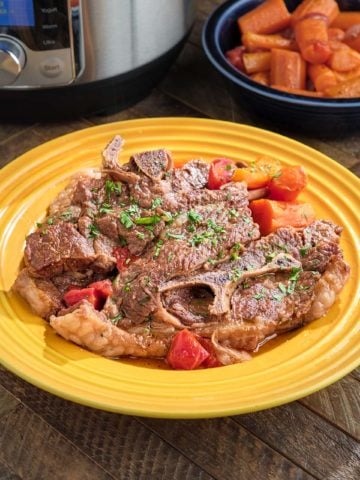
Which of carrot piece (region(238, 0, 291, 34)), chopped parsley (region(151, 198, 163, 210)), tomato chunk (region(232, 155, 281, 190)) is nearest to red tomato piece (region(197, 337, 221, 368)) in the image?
chopped parsley (region(151, 198, 163, 210))

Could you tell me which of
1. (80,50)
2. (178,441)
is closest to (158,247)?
(178,441)

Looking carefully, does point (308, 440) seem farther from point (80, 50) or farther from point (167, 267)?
point (80, 50)

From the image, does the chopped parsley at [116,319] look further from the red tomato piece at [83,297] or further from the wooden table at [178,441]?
Answer: the wooden table at [178,441]

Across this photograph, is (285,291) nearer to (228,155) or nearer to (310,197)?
(310,197)

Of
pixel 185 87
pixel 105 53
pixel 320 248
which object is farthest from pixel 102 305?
pixel 185 87

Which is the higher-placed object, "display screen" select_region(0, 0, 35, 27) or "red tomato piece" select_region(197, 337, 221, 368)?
"display screen" select_region(0, 0, 35, 27)

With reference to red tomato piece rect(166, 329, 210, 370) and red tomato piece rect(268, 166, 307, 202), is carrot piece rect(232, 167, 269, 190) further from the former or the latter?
red tomato piece rect(166, 329, 210, 370)

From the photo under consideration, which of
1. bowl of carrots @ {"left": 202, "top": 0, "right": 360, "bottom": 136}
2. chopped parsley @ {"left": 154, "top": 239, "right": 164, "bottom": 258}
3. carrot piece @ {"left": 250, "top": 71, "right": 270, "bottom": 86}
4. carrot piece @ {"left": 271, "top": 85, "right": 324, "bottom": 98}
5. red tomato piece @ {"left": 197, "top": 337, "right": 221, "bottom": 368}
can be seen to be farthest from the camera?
carrot piece @ {"left": 250, "top": 71, "right": 270, "bottom": 86}
